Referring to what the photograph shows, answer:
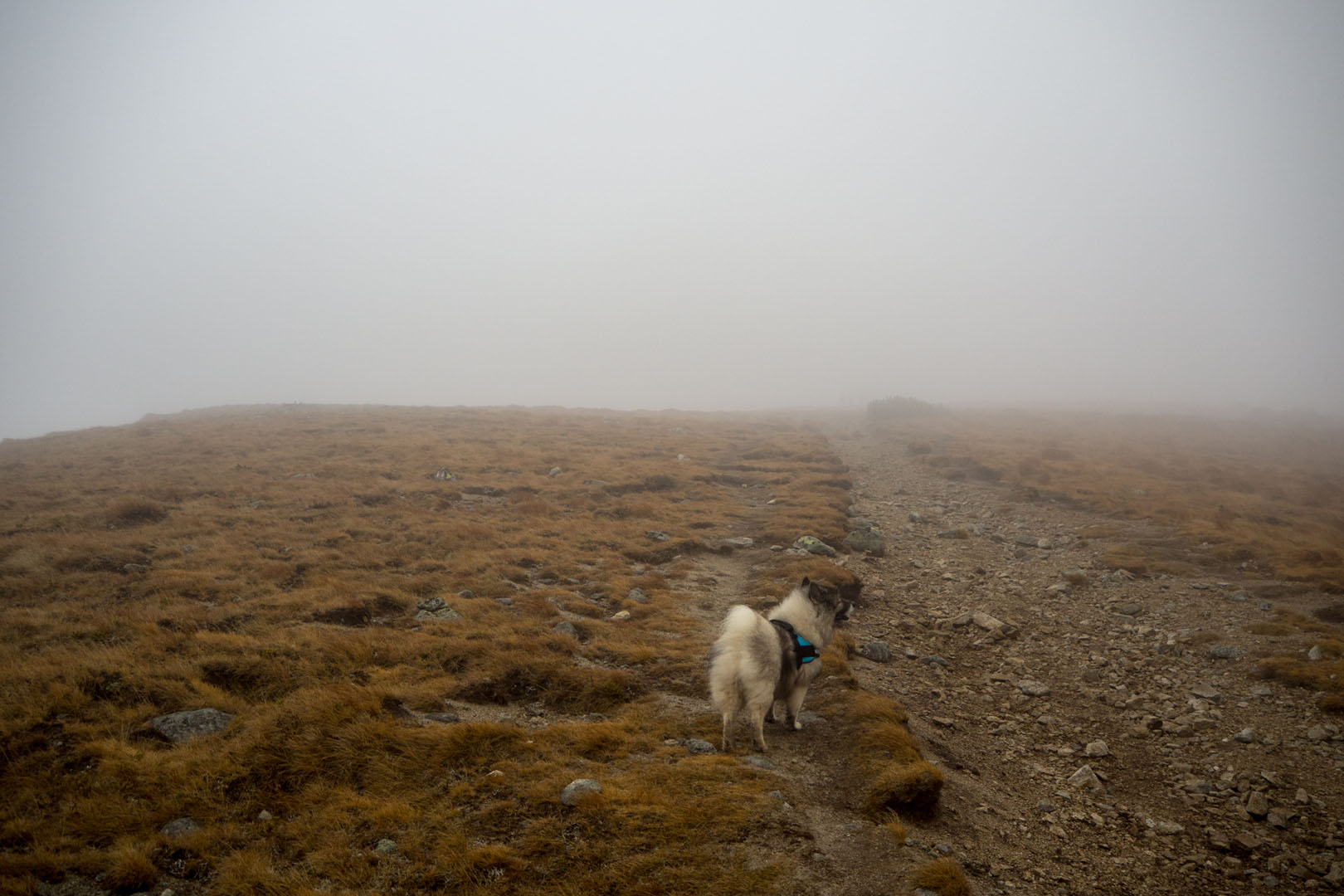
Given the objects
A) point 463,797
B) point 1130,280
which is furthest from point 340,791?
point 1130,280

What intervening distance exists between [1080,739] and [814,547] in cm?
960

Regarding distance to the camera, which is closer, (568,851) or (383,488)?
(568,851)

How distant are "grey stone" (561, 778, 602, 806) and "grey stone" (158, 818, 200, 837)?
402 cm

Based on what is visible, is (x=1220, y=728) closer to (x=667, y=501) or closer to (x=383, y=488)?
(x=667, y=501)

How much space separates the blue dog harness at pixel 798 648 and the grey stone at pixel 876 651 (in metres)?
4.04

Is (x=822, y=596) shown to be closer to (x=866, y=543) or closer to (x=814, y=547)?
(x=814, y=547)

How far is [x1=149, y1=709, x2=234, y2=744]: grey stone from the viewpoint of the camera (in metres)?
7.48

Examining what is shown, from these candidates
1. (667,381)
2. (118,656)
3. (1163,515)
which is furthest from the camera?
(667,381)

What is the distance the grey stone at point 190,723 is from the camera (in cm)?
748

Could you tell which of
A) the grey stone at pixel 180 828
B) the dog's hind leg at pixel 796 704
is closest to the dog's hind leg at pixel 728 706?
the dog's hind leg at pixel 796 704

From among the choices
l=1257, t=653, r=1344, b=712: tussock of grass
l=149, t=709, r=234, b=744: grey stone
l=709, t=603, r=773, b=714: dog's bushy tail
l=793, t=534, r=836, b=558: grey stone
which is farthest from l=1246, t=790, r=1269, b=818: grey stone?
l=149, t=709, r=234, b=744: grey stone

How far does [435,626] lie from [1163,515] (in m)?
27.2

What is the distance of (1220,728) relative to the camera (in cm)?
951

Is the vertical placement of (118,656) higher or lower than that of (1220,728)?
higher
